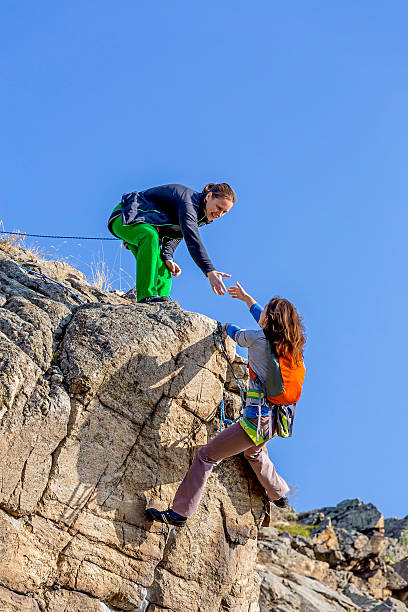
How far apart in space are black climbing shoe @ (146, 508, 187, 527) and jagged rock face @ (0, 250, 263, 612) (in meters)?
0.20

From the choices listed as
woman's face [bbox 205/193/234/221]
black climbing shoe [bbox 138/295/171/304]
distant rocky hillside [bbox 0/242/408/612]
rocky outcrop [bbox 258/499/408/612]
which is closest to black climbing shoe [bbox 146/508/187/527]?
distant rocky hillside [bbox 0/242/408/612]

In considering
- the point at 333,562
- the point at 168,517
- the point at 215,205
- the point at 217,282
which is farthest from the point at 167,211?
the point at 333,562

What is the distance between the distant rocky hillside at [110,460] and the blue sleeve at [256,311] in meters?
0.63

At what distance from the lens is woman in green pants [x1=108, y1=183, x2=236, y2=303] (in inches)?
387

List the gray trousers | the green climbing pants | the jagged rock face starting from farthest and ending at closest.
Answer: the green climbing pants → the gray trousers → the jagged rock face

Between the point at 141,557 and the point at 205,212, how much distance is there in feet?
15.0

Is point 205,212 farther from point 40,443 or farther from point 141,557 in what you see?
point 141,557

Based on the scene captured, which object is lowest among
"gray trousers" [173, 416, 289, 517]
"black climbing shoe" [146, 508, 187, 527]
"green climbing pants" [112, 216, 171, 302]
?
"black climbing shoe" [146, 508, 187, 527]

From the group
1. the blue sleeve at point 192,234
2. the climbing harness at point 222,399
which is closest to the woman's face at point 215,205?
the blue sleeve at point 192,234

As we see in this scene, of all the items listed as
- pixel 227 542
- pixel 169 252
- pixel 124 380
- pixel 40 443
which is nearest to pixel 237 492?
pixel 227 542

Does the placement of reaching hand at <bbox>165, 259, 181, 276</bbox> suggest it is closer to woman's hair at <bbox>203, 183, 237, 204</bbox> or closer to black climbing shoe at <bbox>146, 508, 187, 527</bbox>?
woman's hair at <bbox>203, 183, 237, 204</bbox>

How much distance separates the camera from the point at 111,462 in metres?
8.48

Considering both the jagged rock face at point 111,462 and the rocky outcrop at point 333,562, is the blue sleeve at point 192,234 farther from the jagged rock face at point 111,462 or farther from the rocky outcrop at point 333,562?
the rocky outcrop at point 333,562

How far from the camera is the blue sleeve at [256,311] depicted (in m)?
8.89
